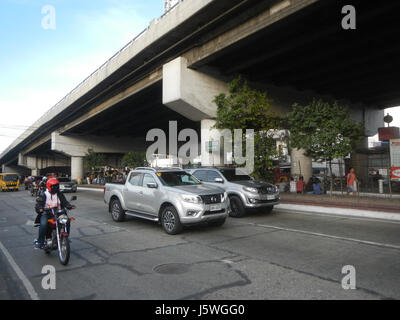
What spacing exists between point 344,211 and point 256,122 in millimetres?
6519

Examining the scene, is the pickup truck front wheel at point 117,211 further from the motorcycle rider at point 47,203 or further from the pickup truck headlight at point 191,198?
the motorcycle rider at point 47,203

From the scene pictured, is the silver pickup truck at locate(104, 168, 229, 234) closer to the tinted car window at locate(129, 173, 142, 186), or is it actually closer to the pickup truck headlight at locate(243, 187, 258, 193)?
the tinted car window at locate(129, 173, 142, 186)

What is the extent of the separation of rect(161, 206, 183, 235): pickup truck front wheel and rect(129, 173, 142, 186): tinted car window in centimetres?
174

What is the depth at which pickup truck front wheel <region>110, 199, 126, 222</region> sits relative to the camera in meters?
10.6

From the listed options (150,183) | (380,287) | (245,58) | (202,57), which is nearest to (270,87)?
(245,58)

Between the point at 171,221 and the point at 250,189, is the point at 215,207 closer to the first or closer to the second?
the point at 171,221

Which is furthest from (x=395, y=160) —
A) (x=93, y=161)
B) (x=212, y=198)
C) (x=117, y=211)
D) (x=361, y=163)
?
(x=93, y=161)

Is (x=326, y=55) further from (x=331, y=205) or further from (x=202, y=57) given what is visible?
(x=331, y=205)

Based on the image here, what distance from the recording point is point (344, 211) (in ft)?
39.3

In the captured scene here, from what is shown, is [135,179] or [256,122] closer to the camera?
[135,179]

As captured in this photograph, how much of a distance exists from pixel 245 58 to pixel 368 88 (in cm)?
1345

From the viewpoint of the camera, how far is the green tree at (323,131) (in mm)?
15766

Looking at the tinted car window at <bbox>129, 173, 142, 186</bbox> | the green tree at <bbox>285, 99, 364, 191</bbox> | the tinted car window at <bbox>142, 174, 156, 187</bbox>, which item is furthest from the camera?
the green tree at <bbox>285, 99, 364, 191</bbox>

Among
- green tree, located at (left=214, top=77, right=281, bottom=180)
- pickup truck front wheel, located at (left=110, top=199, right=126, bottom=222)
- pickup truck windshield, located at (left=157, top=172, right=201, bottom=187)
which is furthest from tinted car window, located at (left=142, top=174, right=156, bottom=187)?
green tree, located at (left=214, top=77, right=281, bottom=180)
